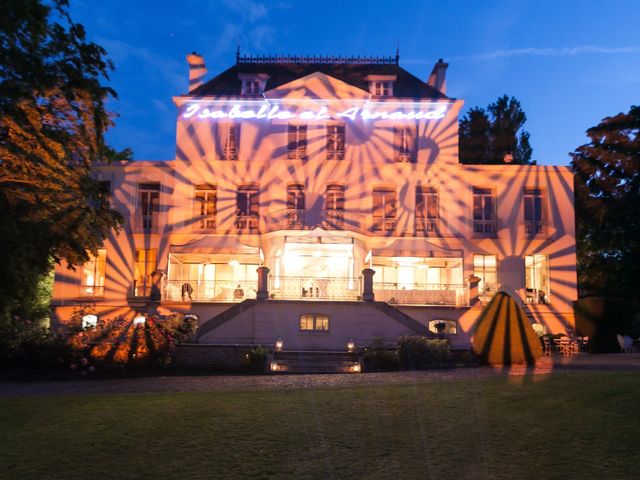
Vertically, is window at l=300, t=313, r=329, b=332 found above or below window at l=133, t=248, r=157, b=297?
below

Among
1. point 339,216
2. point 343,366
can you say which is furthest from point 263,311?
point 339,216

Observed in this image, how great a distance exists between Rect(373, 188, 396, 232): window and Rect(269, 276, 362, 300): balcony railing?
5.29 m

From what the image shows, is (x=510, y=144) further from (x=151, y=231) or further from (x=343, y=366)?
(x=343, y=366)

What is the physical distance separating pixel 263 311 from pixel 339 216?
7.47 meters

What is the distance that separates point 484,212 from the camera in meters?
30.7

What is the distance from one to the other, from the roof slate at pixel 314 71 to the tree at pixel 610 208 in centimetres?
1079

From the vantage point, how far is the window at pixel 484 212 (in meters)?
30.3

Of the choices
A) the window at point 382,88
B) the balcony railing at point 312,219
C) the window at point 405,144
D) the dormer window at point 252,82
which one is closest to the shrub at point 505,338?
the balcony railing at point 312,219

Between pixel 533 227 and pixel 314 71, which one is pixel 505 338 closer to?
pixel 533 227

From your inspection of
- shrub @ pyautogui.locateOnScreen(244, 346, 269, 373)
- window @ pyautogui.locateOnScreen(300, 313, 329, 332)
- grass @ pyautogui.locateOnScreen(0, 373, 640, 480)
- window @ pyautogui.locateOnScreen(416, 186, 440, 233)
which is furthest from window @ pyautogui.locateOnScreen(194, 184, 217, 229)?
grass @ pyautogui.locateOnScreen(0, 373, 640, 480)

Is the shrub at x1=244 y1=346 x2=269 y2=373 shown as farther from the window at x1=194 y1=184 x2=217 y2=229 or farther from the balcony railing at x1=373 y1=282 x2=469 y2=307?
the window at x1=194 y1=184 x2=217 y2=229

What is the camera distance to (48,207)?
17.6 meters

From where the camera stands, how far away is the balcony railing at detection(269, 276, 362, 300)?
→ 24516 mm

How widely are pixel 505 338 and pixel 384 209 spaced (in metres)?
12.3
